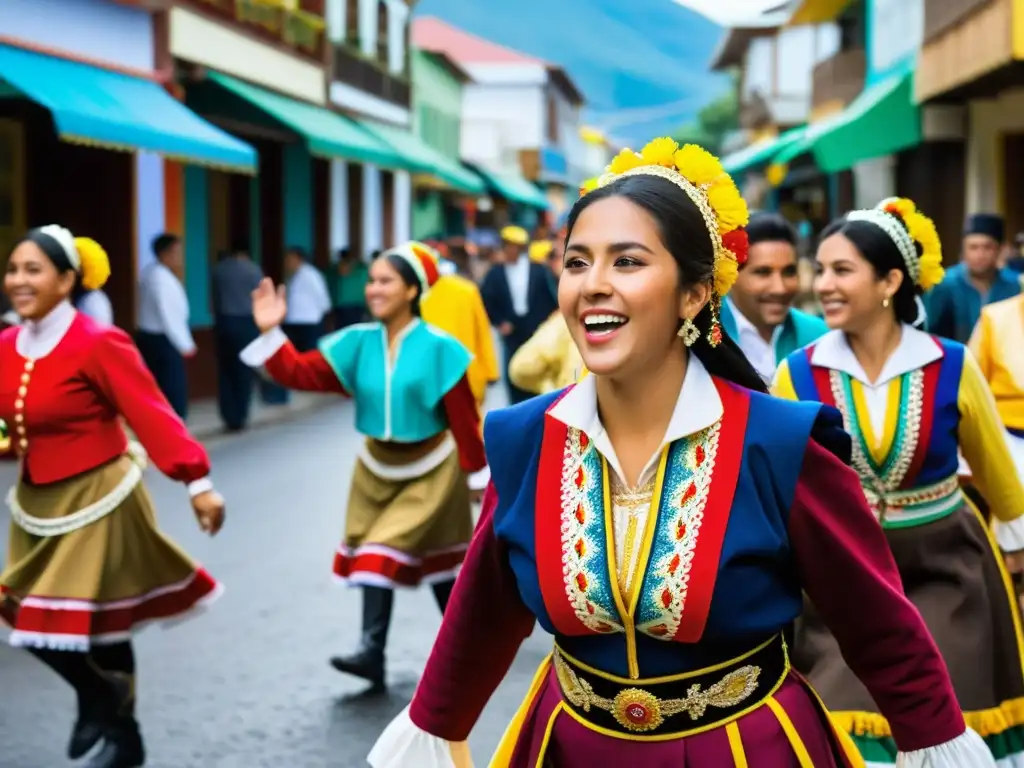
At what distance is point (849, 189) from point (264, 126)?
485 inches

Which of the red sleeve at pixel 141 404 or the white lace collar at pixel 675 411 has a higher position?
the white lace collar at pixel 675 411

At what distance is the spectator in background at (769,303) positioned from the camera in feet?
19.0

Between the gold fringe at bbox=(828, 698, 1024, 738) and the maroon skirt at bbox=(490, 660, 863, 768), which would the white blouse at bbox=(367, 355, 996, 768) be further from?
the gold fringe at bbox=(828, 698, 1024, 738)

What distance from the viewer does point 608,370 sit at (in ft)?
9.44

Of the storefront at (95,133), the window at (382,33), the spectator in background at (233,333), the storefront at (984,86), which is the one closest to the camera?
the storefront at (984,86)

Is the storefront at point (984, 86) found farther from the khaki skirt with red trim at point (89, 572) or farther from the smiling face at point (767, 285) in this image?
the khaki skirt with red trim at point (89, 572)

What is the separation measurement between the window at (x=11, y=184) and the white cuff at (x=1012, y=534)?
471 inches

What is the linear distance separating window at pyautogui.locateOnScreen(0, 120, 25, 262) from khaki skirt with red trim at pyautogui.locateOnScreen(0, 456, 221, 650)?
33.1ft

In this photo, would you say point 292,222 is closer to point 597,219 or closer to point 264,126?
point 264,126

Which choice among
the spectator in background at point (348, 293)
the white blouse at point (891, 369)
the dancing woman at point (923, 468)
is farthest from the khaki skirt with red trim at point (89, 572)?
the spectator in background at point (348, 293)

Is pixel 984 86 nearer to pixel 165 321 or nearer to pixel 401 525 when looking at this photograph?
pixel 165 321

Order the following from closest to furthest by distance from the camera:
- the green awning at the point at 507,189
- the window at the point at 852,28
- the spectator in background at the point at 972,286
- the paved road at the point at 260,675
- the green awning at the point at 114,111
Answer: the paved road at the point at 260,675 < the spectator in background at the point at 972,286 < the green awning at the point at 114,111 < the window at the point at 852,28 < the green awning at the point at 507,189

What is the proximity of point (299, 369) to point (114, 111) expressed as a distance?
838 cm

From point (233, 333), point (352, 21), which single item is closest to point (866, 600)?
point (233, 333)
